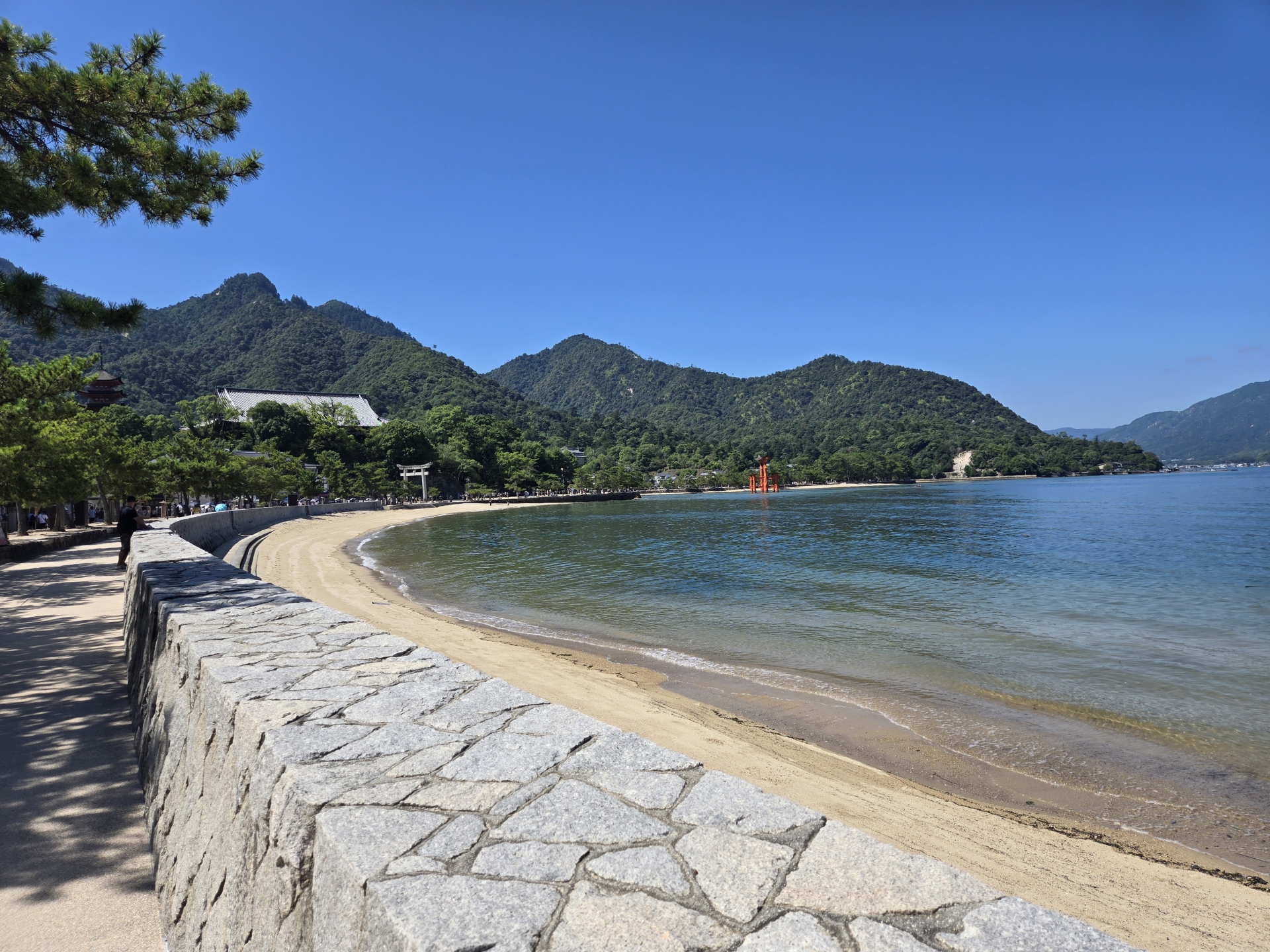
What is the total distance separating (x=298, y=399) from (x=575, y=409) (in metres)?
99.6

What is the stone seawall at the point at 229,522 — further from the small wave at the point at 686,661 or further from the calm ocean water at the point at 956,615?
the small wave at the point at 686,661

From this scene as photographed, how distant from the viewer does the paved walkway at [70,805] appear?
2932mm

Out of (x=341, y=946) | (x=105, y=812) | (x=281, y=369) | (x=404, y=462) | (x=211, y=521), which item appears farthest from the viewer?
(x=281, y=369)

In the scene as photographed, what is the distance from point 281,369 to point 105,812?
138 metres

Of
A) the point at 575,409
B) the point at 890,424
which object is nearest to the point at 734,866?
the point at 890,424

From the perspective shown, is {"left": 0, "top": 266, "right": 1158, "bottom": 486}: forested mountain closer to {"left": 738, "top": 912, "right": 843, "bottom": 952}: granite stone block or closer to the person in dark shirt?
the person in dark shirt

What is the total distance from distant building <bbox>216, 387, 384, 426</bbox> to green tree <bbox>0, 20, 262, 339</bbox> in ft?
257

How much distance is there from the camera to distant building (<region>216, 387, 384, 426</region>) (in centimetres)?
8175

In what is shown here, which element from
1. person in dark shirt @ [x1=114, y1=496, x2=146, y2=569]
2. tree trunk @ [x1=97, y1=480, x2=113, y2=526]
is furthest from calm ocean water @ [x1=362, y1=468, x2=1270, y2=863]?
tree trunk @ [x1=97, y1=480, x2=113, y2=526]

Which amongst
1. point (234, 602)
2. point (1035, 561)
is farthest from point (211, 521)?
point (1035, 561)

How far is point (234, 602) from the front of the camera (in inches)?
207

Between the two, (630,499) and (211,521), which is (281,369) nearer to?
(630,499)

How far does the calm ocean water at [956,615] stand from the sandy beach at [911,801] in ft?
3.12

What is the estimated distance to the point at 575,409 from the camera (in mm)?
184250
